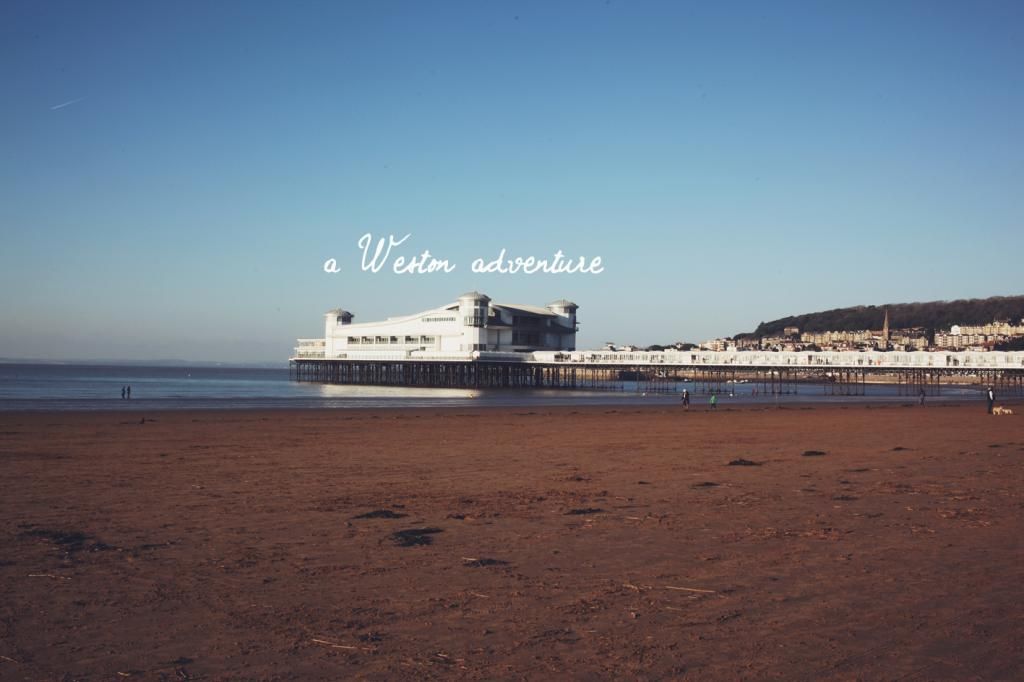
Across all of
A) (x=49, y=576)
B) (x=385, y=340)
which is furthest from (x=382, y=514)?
(x=385, y=340)

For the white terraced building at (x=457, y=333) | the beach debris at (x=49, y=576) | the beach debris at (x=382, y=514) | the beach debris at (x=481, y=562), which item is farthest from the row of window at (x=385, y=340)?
the beach debris at (x=49, y=576)

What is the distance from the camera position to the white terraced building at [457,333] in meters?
89.9

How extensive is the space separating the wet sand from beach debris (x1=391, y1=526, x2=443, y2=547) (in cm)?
5

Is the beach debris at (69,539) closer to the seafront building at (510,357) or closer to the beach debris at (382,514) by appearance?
the beach debris at (382,514)

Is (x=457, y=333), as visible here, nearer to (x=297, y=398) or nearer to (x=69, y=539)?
(x=297, y=398)

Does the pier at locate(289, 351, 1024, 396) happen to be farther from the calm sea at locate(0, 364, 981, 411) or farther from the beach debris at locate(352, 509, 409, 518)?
the beach debris at locate(352, 509, 409, 518)

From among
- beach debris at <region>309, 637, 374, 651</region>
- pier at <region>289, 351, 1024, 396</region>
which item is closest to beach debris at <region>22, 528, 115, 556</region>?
beach debris at <region>309, 637, 374, 651</region>

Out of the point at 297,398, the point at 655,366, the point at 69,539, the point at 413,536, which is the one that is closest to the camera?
the point at 69,539

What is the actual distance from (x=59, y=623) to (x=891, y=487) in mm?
10729

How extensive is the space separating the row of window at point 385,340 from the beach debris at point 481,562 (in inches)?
3365

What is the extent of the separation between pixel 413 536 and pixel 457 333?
270 ft

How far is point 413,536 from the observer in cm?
902

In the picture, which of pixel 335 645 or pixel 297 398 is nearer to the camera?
pixel 335 645

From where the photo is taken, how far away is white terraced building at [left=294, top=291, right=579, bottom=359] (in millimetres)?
89938
